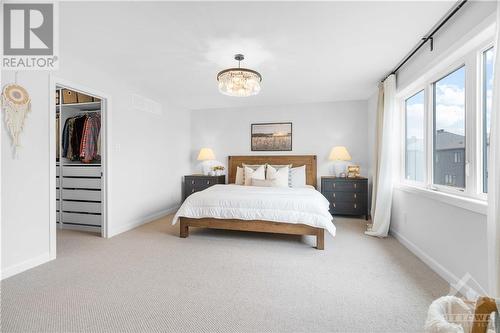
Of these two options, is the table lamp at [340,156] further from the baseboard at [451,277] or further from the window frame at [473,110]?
the window frame at [473,110]

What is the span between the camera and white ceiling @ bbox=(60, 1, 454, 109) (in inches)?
78.3

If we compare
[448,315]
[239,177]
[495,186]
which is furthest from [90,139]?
[495,186]

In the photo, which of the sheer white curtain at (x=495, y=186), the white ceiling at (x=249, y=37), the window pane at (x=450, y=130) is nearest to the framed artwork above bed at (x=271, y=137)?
the white ceiling at (x=249, y=37)

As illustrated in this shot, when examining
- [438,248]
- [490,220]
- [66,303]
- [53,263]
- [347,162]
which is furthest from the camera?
[347,162]

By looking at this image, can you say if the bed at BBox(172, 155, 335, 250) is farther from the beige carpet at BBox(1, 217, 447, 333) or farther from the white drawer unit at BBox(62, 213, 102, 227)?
the white drawer unit at BBox(62, 213, 102, 227)

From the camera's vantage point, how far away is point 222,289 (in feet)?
6.73

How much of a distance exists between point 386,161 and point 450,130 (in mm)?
1091

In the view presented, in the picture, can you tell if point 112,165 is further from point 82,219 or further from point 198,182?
point 198,182

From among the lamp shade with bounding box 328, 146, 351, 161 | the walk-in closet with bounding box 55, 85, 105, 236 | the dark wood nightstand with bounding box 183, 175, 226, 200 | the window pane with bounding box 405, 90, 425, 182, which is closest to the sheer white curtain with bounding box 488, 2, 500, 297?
the window pane with bounding box 405, 90, 425, 182

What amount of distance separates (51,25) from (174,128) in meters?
2.98

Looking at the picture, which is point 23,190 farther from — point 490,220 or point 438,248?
point 438,248

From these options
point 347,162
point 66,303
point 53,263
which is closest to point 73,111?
point 53,263

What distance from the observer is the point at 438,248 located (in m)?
2.37

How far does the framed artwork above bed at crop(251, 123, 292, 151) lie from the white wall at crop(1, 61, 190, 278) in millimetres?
1698
